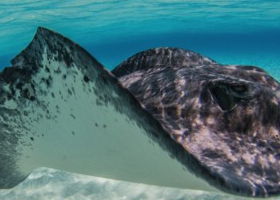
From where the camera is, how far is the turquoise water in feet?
92.8

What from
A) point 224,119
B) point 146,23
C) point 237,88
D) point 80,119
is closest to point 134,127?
point 80,119

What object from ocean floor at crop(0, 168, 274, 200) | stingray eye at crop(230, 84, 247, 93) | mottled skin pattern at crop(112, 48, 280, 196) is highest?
stingray eye at crop(230, 84, 247, 93)

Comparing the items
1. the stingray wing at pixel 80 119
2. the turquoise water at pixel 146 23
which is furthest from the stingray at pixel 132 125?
the turquoise water at pixel 146 23

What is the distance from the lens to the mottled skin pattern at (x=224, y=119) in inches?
97.5

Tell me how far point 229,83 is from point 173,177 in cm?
152

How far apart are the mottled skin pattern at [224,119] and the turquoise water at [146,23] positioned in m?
15.5

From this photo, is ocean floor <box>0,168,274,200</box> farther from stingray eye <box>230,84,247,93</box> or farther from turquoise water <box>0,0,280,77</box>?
turquoise water <box>0,0,280,77</box>

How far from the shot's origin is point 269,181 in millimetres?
2467

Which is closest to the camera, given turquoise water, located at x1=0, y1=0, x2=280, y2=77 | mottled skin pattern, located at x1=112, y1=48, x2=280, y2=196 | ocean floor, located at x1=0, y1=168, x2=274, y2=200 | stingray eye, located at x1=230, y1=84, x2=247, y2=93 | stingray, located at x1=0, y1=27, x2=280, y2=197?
stingray, located at x1=0, y1=27, x2=280, y2=197

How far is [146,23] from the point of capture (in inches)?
1581

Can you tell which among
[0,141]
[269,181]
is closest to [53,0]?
[0,141]

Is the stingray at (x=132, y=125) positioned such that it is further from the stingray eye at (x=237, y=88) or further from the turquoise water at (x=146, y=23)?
the turquoise water at (x=146, y=23)

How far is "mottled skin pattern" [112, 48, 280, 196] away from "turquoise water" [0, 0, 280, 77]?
1551cm

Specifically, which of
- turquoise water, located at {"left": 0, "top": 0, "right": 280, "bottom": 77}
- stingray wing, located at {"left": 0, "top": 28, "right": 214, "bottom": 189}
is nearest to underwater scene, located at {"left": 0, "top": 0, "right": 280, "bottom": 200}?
stingray wing, located at {"left": 0, "top": 28, "right": 214, "bottom": 189}
